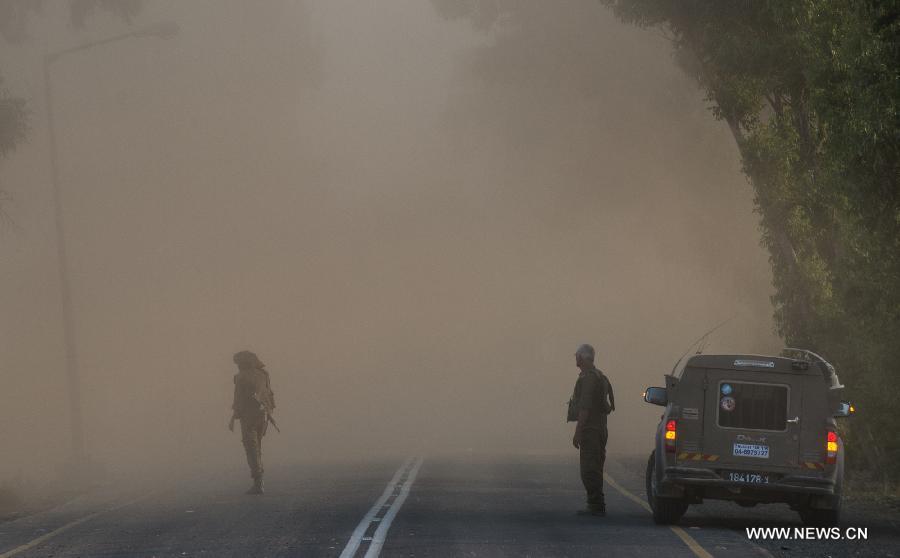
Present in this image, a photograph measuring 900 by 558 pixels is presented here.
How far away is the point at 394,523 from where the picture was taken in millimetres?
17672

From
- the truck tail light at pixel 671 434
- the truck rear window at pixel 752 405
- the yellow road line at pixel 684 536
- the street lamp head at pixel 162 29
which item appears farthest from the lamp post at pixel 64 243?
the truck rear window at pixel 752 405

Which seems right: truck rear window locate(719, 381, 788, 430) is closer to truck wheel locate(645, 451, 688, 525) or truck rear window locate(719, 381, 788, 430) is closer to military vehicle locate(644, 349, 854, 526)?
military vehicle locate(644, 349, 854, 526)

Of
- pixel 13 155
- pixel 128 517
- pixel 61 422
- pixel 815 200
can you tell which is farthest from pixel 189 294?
pixel 128 517

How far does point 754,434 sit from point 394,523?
157 inches

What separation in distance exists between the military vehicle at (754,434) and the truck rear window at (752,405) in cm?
1

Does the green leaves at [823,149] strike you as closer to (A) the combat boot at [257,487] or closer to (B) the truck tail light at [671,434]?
(B) the truck tail light at [671,434]

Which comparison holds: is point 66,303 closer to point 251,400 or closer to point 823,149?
point 251,400

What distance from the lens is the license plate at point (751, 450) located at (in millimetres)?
17344

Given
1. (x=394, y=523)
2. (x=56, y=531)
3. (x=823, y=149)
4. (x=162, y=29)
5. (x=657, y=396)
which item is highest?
(x=162, y=29)

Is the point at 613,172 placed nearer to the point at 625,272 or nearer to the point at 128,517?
the point at 625,272

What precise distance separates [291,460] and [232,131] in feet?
205

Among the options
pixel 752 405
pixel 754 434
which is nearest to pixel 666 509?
pixel 754 434

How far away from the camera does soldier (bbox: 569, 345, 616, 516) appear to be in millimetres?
19094

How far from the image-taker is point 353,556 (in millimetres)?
14547
